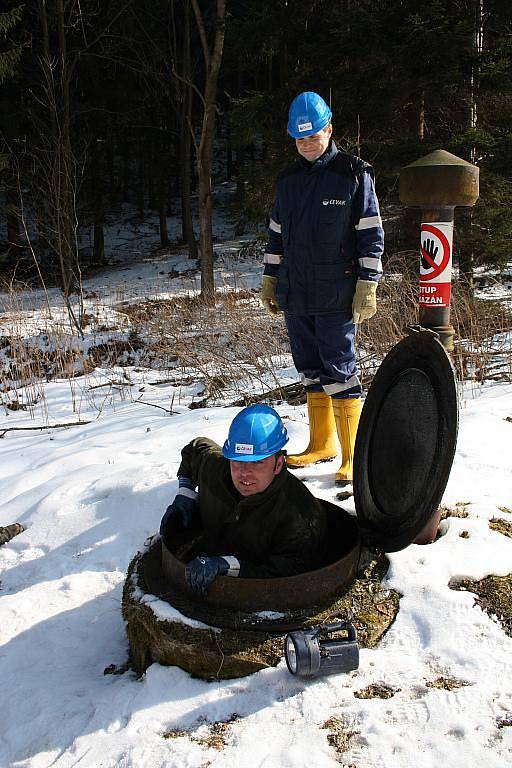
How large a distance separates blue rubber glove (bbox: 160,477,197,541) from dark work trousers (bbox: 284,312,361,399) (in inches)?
47.8

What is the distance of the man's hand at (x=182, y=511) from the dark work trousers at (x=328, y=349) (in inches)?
48.3

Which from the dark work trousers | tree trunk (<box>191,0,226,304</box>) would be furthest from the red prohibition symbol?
tree trunk (<box>191,0,226,304</box>)

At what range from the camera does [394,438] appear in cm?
316

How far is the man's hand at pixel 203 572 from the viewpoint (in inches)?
104

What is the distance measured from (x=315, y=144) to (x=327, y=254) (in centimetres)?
61

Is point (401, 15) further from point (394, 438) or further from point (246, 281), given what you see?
point (394, 438)

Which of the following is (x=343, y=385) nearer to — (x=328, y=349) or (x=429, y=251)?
(x=328, y=349)

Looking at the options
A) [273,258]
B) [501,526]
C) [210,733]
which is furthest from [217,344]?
[210,733]

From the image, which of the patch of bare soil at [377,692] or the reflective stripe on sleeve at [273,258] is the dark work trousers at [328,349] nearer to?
the reflective stripe on sleeve at [273,258]

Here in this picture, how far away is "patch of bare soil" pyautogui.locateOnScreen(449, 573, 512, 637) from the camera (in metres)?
2.70

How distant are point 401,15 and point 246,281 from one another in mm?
7821

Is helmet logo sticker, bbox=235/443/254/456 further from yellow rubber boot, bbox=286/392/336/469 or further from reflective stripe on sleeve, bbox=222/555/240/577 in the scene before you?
yellow rubber boot, bbox=286/392/336/469

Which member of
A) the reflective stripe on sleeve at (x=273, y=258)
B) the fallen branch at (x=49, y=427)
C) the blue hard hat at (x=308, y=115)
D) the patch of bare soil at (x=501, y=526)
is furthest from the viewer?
the fallen branch at (x=49, y=427)

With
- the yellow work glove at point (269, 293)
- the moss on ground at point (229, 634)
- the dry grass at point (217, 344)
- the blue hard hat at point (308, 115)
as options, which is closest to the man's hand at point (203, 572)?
the moss on ground at point (229, 634)
